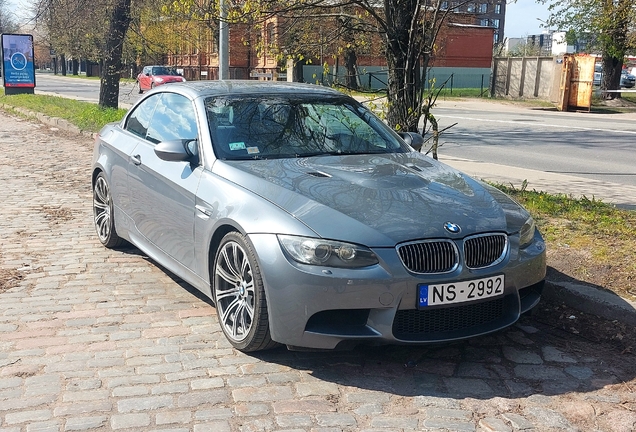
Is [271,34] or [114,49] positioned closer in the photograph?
[271,34]

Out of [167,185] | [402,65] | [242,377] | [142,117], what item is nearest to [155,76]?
[402,65]

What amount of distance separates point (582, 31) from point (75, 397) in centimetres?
3295

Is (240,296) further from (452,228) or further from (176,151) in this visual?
(452,228)

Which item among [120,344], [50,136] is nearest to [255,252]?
[120,344]

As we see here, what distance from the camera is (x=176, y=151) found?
4887 mm

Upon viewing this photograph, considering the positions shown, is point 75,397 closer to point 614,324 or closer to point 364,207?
point 364,207

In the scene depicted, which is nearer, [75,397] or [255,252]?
[75,397]

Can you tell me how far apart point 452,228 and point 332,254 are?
71 cm

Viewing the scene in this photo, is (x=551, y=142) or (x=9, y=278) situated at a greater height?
(x=551, y=142)

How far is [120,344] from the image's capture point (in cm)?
447

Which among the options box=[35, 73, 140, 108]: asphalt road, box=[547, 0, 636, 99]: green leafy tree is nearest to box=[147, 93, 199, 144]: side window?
box=[35, 73, 140, 108]: asphalt road

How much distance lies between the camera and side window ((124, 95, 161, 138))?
612 cm

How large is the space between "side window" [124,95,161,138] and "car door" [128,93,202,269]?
7 cm

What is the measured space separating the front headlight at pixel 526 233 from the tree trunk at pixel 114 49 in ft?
56.4
